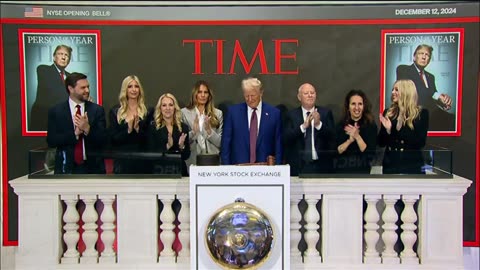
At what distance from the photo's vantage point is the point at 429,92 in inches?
71.7

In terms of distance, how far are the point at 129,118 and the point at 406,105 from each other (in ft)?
3.76

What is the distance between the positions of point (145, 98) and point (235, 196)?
2.00ft

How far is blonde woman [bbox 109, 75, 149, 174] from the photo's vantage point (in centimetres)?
182

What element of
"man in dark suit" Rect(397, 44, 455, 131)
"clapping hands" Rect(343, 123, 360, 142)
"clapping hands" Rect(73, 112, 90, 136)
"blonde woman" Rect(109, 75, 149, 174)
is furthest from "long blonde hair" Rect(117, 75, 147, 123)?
"man in dark suit" Rect(397, 44, 455, 131)

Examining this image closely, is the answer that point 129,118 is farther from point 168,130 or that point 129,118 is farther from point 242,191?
point 242,191

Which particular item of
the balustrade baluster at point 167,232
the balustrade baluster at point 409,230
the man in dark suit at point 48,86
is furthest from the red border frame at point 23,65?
the balustrade baluster at point 409,230

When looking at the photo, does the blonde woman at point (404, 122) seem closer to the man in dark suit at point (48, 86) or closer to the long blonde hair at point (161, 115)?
the long blonde hair at point (161, 115)

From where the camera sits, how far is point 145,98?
183cm

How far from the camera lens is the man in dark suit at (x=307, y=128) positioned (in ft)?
5.90

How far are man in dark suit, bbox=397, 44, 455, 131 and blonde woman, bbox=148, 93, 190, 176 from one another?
3.01 feet

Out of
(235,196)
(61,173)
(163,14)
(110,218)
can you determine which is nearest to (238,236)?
(235,196)

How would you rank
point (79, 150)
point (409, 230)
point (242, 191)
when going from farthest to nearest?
1. point (79, 150)
2. point (409, 230)
3. point (242, 191)

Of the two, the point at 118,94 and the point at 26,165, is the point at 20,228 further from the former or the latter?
the point at 118,94

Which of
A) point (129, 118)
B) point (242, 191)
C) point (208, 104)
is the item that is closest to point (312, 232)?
point (242, 191)
